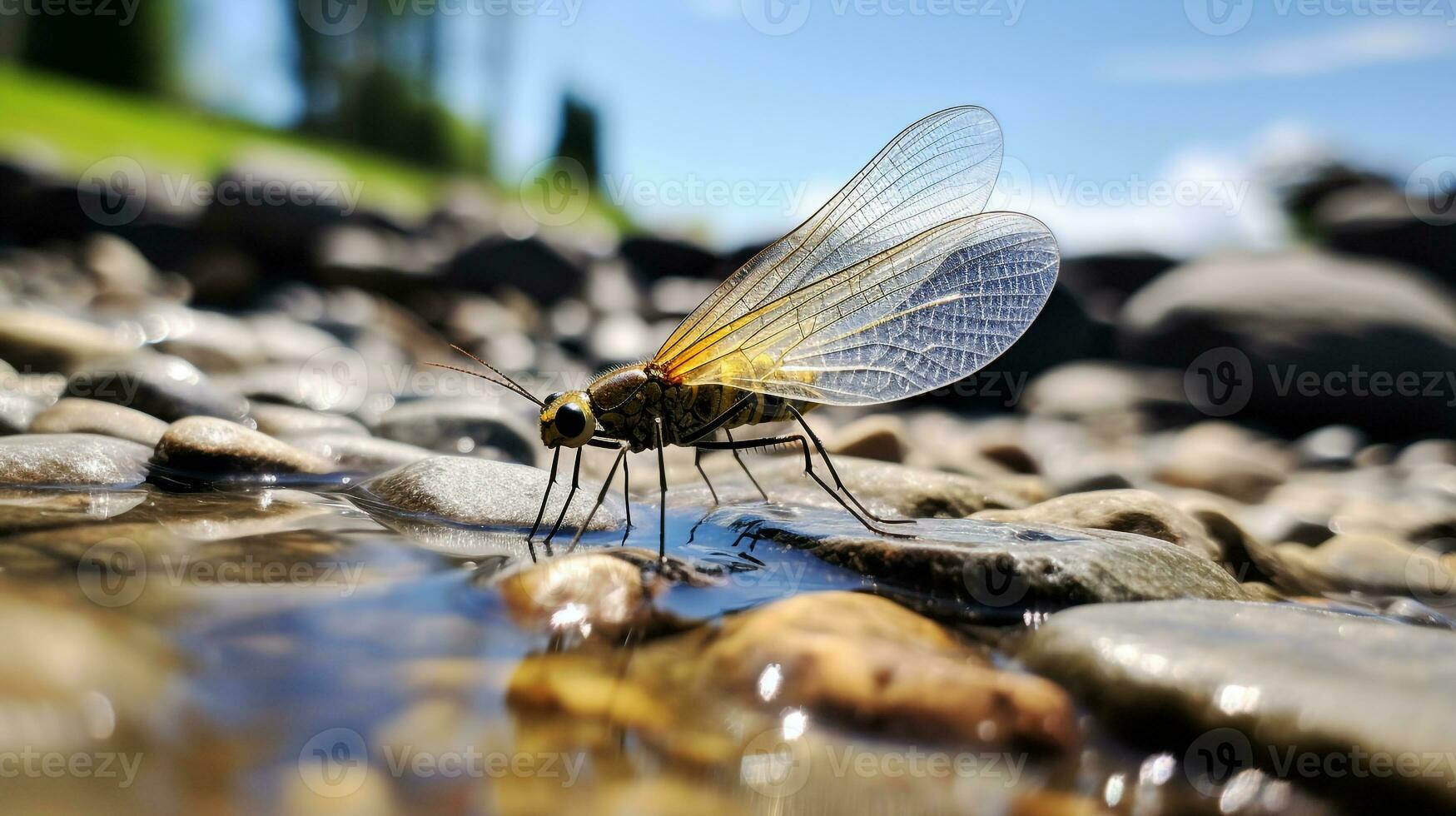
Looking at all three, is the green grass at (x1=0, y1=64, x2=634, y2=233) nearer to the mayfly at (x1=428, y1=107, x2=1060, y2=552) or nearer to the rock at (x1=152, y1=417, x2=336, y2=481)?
the rock at (x1=152, y1=417, x2=336, y2=481)

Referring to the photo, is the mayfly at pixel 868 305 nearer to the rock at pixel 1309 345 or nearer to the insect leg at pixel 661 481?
the insect leg at pixel 661 481

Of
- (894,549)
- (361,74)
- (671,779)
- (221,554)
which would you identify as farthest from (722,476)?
(361,74)

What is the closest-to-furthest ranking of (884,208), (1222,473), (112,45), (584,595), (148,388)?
(584,595)
(884,208)
(148,388)
(1222,473)
(112,45)

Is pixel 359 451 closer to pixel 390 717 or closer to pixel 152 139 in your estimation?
pixel 390 717

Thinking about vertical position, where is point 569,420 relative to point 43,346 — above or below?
below

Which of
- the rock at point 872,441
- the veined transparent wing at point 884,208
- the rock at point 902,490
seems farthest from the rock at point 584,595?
the rock at point 872,441

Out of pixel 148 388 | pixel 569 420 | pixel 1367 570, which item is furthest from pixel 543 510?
pixel 1367 570
